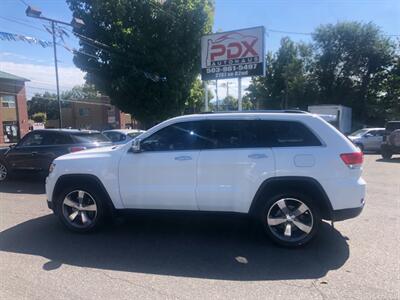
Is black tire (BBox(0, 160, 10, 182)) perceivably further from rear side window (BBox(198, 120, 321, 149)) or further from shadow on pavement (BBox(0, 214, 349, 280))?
rear side window (BBox(198, 120, 321, 149))

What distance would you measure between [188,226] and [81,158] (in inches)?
78.1

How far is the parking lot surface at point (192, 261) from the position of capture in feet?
12.1

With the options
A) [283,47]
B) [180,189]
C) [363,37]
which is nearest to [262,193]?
[180,189]

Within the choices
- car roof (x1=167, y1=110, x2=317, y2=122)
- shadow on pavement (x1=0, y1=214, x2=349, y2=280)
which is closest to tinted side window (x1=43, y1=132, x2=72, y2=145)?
shadow on pavement (x1=0, y1=214, x2=349, y2=280)

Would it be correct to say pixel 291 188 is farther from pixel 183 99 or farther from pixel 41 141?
pixel 183 99

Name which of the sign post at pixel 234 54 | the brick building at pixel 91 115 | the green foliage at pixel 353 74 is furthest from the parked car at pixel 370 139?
the brick building at pixel 91 115

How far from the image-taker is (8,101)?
131 ft

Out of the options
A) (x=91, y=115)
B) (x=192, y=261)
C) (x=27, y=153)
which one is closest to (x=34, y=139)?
(x=27, y=153)

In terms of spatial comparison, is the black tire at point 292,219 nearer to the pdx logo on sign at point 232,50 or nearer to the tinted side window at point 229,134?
the tinted side window at point 229,134

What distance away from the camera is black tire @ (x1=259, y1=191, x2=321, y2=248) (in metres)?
4.77

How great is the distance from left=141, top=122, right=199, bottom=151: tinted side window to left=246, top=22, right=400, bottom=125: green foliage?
40220 mm

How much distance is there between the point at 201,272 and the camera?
4137 millimetres

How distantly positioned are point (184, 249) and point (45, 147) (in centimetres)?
608

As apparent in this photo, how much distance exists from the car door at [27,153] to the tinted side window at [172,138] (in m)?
5.51
